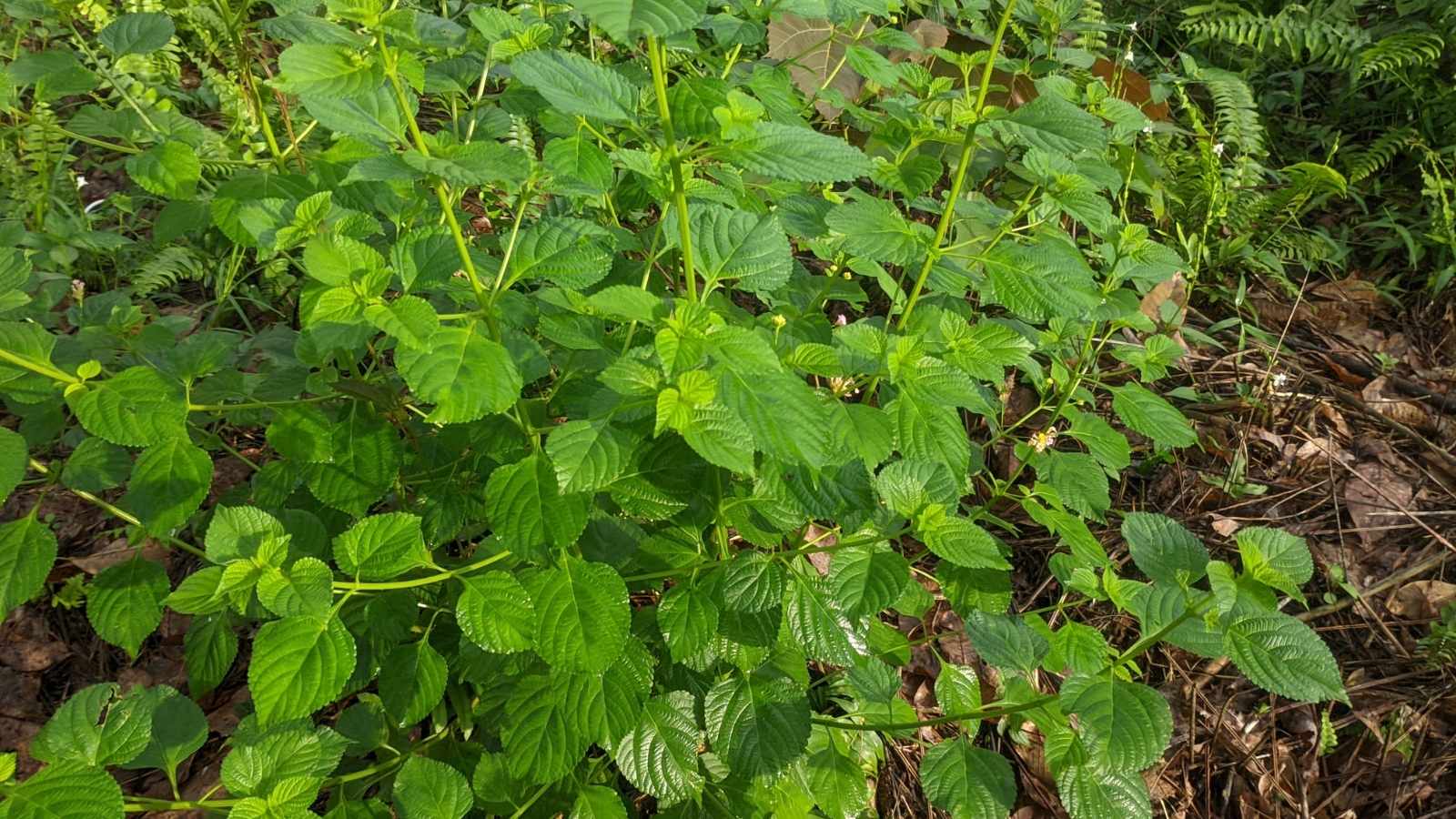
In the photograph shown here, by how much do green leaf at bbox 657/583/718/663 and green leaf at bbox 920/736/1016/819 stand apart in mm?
501

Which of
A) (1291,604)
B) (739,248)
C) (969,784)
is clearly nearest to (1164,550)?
(969,784)

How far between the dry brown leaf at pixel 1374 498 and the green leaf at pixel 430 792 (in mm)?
2782

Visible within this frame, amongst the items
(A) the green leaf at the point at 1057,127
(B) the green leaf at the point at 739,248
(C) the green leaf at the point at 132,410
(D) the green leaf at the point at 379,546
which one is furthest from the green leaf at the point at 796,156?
(C) the green leaf at the point at 132,410

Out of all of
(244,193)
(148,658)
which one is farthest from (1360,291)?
(148,658)

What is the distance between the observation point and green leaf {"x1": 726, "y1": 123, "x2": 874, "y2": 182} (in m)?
1.16

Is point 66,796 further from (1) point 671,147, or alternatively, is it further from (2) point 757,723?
(1) point 671,147

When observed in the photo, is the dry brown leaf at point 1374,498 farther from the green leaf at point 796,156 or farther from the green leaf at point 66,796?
the green leaf at point 66,796

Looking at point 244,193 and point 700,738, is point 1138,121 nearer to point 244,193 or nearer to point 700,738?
point 700,738

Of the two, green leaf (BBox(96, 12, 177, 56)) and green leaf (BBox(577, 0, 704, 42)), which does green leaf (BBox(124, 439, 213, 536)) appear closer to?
green leaf (BBox(96, 12, 177, 56))

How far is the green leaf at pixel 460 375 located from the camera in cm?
107

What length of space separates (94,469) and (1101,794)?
1.85 meters

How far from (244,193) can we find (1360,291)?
4.14 metres

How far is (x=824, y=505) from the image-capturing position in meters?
1.40

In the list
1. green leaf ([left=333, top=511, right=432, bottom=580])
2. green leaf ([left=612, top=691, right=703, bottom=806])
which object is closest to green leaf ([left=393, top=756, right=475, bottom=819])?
green leaf ([left=612, top=691, right=703, bottom=806])
